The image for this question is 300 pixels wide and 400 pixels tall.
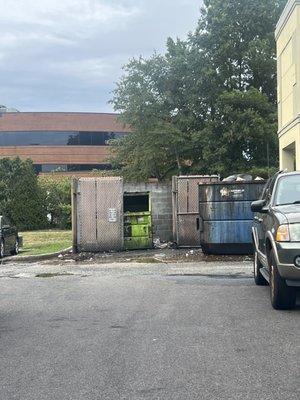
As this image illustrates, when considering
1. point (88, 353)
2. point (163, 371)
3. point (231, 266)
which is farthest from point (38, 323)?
point (231, 266)

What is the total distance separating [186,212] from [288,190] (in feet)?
32.5

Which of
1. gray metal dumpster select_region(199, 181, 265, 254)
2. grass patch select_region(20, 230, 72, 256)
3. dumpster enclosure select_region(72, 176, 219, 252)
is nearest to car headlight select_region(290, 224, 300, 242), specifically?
gray metal dumpster select_region(199, 181, 265, 254)

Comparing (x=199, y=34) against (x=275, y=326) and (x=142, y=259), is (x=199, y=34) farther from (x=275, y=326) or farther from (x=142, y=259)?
(x=275, y=326)

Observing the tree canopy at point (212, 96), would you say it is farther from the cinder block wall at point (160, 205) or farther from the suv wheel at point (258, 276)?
the suv wheel at point (258, 276)

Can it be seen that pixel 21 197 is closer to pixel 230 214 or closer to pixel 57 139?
pixel 230 214

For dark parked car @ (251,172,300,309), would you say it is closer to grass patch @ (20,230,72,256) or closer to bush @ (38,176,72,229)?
grass patch @ (20,230,72,256)

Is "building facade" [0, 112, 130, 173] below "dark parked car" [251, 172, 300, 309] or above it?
above

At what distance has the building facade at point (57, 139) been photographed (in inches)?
2596

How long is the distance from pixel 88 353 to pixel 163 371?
998mm

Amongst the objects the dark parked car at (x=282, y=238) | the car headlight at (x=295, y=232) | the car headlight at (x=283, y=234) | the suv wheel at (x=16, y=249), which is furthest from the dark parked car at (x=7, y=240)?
the car headlight at (x=295, y=232)

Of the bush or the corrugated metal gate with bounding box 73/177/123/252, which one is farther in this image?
the bush

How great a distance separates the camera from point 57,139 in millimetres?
66688

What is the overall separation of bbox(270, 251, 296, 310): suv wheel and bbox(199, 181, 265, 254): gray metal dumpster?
7.90 meters

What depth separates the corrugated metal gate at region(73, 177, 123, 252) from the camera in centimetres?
1830
